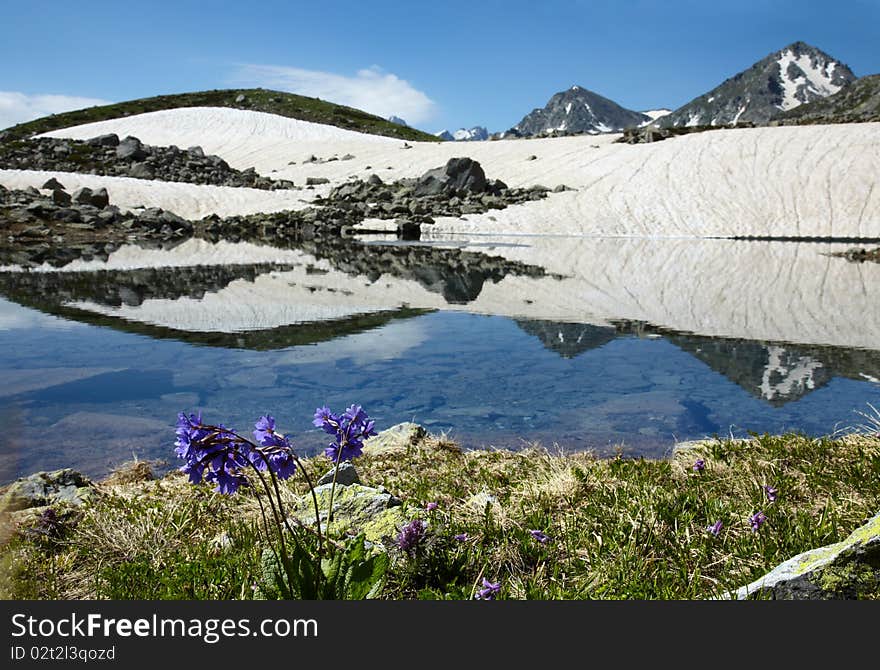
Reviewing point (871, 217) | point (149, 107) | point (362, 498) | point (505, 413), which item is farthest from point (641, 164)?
point (149, 107)

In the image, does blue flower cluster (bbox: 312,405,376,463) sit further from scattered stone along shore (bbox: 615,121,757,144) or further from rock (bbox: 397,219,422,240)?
scattered stone along shore (bbox: 615,121,757,144)

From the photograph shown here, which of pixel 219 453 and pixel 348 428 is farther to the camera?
pixel 348 428

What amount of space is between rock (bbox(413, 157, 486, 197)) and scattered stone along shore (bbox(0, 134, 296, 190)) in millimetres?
17649

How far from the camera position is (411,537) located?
4438 millimetres

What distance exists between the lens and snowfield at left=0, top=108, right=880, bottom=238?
52.1 m

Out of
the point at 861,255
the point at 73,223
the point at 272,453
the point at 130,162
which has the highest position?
the point at 130,162

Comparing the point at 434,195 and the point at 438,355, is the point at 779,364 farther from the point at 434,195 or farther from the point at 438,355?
the point at 434,195

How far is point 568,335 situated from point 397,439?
8.09 meters

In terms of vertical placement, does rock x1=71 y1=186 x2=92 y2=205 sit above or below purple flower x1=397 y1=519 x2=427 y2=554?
above

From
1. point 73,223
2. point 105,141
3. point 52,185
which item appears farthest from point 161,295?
point 105,141

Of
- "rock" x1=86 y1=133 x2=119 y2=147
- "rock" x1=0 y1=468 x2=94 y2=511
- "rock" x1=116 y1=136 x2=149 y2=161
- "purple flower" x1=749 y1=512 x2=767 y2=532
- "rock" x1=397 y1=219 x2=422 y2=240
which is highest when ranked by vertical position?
"rock" x1=86 y1=133 x2=119 y2=147

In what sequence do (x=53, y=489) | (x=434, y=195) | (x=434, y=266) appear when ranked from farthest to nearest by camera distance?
(x=434, y=195) → (x=434, y=266) → (x=53, y=489)

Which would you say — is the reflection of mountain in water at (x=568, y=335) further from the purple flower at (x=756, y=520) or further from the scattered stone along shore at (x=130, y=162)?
the scattered stone along shore at (x=130, y=162)

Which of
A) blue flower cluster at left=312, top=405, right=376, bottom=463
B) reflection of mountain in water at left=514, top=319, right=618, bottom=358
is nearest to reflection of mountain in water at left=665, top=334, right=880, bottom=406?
reflection of mountain in water at left=514, top=319, right=618, bottom=358
